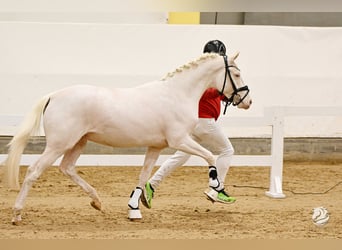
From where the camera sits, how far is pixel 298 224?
4570 mm

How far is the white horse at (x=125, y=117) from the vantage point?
4.15 meters

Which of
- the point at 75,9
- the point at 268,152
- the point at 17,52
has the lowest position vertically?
the point at 268,152

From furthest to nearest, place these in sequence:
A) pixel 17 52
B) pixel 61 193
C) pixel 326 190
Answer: pixel 17 52 → pixel 326 190 → pixel 61 193

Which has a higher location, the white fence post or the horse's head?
the horse's head

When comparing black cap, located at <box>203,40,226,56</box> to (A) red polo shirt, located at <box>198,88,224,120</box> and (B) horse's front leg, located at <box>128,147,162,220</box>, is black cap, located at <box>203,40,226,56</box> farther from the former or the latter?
(B) horse's front leg, located at <box>128,147,162,220</box>

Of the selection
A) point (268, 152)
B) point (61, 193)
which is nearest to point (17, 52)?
point (61, 193)

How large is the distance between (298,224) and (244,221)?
40cm

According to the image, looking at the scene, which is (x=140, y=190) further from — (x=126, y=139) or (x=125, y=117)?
(x=125, y=117)

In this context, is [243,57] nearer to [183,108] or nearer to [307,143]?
[307,143]

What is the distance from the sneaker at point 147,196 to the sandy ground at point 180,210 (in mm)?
110

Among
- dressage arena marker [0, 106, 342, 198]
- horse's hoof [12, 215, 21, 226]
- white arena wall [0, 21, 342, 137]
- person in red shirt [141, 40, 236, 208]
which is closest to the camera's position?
horse's hoof [12, 215, 21, 226]

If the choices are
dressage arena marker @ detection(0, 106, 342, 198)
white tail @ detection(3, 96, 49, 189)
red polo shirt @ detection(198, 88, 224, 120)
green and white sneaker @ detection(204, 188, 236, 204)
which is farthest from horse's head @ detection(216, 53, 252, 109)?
dressage arena marker @ detection(0, 106, 342, 198)

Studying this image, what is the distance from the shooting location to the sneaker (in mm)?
4645

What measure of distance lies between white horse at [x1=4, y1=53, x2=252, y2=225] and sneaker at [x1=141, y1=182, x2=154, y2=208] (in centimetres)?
12
